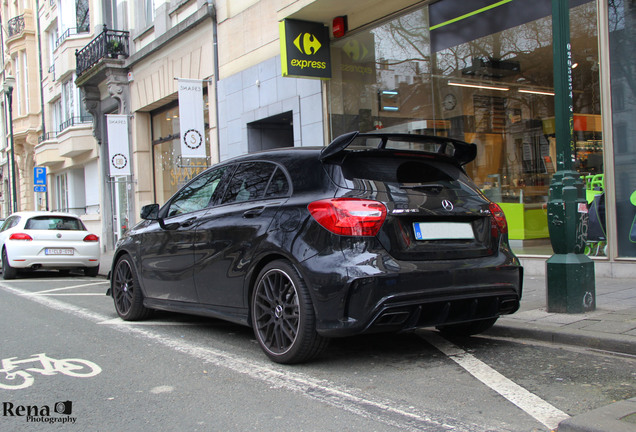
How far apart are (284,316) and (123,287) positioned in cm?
303

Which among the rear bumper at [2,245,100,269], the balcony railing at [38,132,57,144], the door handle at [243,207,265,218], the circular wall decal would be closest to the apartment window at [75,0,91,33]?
the balcony railing at [38,132,57,144]

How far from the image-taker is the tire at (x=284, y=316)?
4.09 meters

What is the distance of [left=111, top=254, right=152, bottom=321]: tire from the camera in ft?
20.8

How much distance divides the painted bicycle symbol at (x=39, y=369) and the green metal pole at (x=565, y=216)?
4001 mm

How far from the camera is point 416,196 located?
13.8 ft

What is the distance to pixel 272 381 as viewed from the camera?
3.96m

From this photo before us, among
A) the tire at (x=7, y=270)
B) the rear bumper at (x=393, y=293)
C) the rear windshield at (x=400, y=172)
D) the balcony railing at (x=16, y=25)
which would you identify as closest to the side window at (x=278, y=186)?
the rear windshield at (x=400, y=172)

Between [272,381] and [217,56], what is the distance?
41.1ft

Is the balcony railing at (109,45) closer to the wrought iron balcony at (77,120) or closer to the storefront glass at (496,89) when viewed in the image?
the wrought iron balcony at (77,120)

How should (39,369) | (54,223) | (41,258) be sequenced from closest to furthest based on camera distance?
(39,369) → (41,258) → (54,223)

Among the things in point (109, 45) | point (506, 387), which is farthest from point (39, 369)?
point (109, 45)

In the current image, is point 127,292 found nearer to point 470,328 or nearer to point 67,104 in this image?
point 470,328

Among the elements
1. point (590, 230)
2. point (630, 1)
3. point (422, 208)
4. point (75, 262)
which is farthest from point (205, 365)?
point (75, 262)

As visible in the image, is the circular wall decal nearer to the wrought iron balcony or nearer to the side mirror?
the side mirror
